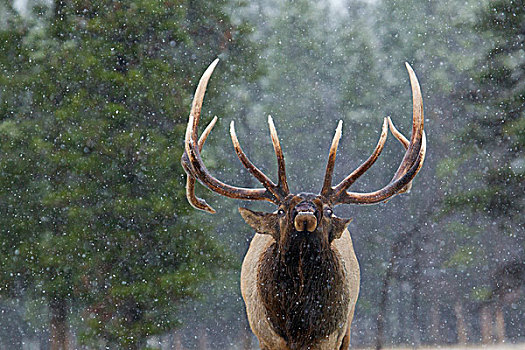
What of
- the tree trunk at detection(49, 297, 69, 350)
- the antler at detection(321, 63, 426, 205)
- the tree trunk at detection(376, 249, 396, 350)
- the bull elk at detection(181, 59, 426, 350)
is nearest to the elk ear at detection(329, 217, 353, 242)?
the bull elk at detection(181, 59, 426, 350)

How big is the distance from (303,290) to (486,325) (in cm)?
967

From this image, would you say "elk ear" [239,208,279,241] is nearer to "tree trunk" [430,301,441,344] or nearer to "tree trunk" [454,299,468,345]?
"tree trunk" [454,299,468,345]

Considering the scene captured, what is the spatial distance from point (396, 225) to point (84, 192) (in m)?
5.11

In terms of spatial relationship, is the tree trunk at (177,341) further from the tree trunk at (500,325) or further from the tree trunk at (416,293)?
the tree trunk at (500,325)

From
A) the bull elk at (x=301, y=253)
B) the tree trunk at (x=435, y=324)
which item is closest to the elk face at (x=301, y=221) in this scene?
the bull elk at (x=301, y=253)

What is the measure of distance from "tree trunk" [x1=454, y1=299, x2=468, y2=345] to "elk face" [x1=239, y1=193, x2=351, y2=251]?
9.04 meters

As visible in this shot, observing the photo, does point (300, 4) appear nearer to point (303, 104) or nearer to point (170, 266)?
point (303, 104)

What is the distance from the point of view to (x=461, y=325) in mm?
12047

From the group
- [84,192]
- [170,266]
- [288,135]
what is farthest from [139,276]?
[288,135]

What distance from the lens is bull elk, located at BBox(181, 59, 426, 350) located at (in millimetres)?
3143

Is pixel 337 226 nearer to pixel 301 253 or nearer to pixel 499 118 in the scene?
pixel 301 253

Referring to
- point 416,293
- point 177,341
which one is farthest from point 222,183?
point 416,293

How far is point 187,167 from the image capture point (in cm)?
364

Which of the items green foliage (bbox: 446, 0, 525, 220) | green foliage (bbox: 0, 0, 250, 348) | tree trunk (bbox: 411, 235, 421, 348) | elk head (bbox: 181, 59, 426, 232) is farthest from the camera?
tree trunk (bbox: 411, 235, 421, 348)
